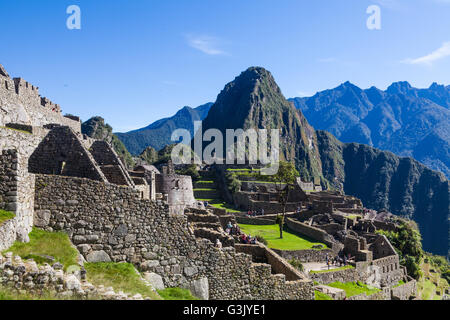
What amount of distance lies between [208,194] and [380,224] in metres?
30.2

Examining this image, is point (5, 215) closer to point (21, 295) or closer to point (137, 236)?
point (21, 295)

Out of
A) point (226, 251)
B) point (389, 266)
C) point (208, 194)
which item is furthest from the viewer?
point (208, 194)

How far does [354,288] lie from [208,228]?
23.6 metres

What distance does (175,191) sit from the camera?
2444 centimetres

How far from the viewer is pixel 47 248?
774 centimetres

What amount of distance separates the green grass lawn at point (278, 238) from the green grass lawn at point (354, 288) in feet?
15.2

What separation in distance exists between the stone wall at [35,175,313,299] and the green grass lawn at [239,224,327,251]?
73.9 feet

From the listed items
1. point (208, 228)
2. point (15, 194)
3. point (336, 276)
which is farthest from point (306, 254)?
point (15, 194)

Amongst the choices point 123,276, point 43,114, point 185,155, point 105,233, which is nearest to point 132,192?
point 105,233

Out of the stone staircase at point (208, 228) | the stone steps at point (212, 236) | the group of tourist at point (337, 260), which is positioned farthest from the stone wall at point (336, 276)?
the stone steps at point (212, 236)

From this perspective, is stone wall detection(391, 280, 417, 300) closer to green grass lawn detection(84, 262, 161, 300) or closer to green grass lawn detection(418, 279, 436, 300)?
green grass lawn detection(418, 279, 436, 300)

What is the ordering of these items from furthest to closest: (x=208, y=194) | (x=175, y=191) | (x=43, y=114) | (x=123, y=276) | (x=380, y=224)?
(x=208, y=194) < (x=380, y=224) < (x=175, y=191) < (x=43, y=114) < (x=123, y=276)
